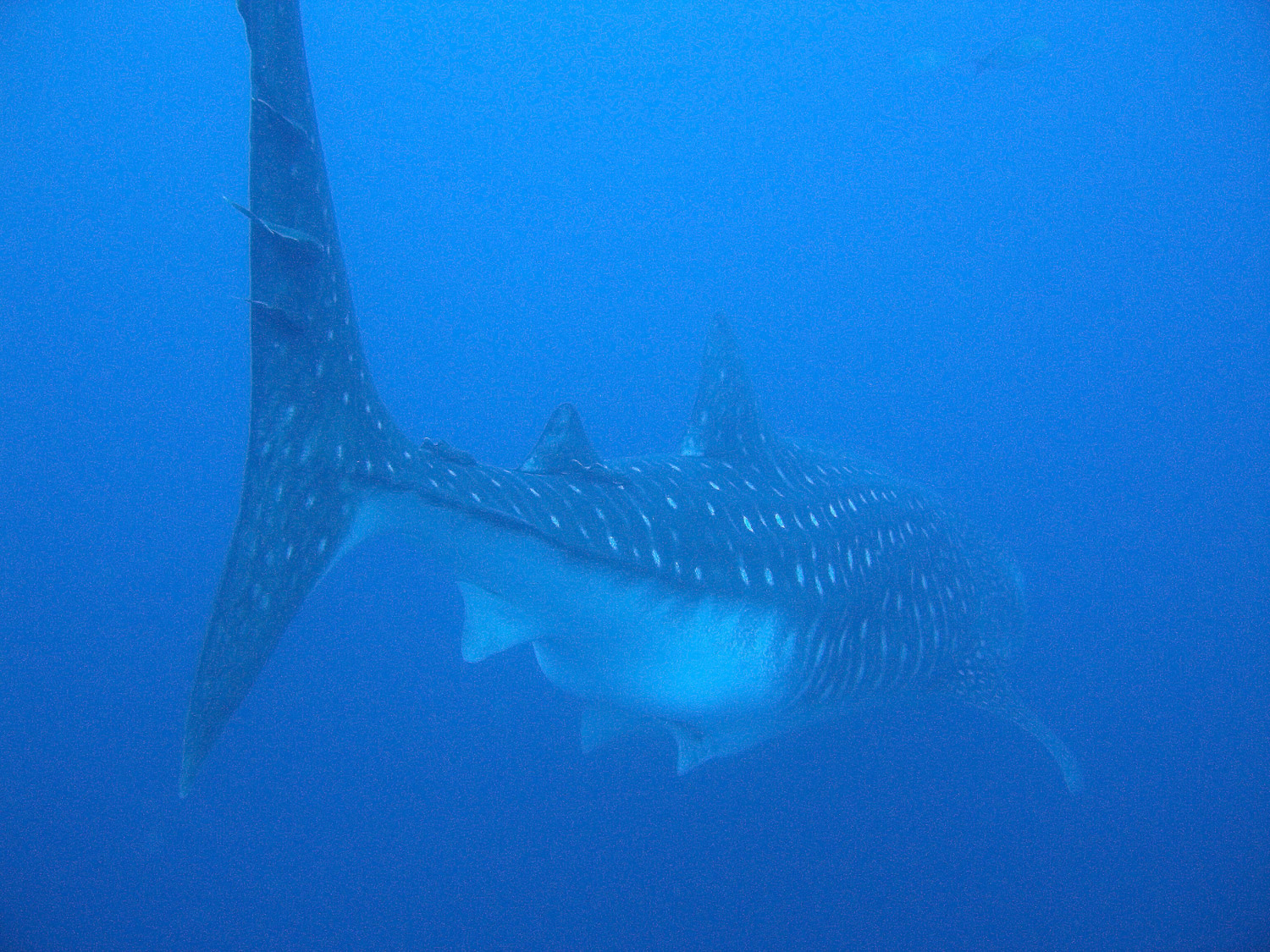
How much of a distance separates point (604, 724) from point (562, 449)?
92.1 inches

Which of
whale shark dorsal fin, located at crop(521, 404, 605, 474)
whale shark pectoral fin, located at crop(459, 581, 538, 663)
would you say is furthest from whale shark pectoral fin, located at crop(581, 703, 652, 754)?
whale shark dorsal fin, located at crop(521, 404, 605, 474)

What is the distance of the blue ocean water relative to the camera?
25.8 feet

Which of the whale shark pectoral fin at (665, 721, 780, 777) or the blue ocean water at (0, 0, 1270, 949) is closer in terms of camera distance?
the whale shark pectoral fin at (665, 721, 780, 777)

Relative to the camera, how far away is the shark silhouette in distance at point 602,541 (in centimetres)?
206

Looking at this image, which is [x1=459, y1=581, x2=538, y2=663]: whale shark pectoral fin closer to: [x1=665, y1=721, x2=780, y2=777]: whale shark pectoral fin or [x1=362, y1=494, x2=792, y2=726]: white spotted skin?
[x1=362, y1=494, x2=792, y2=726]: white spotted skin

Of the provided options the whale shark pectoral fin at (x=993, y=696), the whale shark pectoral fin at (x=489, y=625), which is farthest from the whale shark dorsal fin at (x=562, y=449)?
the whale shark pectoral fin at (x=993, y=696)

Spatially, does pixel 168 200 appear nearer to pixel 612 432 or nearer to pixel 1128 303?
pixel 612 432

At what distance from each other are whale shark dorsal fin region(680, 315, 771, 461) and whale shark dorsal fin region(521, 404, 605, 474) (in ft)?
4.06

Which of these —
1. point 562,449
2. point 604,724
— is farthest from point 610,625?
point 604,724

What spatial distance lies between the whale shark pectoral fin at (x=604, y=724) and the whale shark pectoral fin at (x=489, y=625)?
1.38 metres

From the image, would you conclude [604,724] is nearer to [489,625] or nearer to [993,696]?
[489,625]

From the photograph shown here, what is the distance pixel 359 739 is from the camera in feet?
32.8

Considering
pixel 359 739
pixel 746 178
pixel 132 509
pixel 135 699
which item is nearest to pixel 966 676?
pixel 359 739

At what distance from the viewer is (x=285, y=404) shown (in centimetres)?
222
